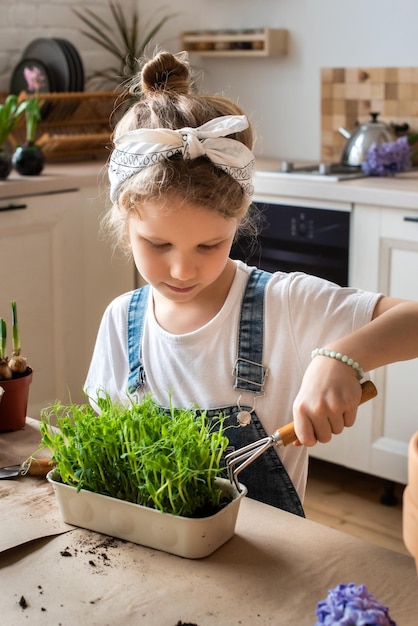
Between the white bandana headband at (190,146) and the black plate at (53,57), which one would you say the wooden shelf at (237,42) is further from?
the white bandana headband at (190,146)

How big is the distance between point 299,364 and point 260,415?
4.0 inches

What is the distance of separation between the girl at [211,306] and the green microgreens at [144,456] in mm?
92

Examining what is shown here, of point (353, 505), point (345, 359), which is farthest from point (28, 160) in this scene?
point (345, 359)

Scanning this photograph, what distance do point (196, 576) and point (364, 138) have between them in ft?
8.03

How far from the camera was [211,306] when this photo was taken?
1.51 metres

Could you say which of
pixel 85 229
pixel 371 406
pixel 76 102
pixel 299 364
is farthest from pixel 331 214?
pixel 299 364

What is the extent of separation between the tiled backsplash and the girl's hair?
2.09 meters

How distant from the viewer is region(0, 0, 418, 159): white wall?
3354 millimetres

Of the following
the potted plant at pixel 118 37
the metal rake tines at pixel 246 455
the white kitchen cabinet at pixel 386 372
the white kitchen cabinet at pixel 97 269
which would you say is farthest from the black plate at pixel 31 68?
the metal rake tines at pixel 246 455

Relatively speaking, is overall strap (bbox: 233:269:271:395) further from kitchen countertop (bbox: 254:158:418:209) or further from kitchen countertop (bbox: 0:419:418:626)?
kitchen countertop (bbox: 254:158:418:209)

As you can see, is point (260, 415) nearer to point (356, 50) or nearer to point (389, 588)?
point (389, 588)

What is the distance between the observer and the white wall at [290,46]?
3354 millimetres

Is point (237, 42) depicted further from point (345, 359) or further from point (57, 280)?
point (345, 359)

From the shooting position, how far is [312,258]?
2.93 meters
